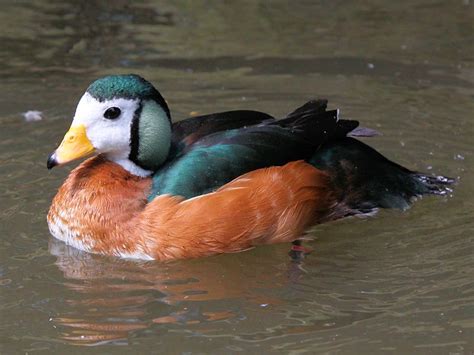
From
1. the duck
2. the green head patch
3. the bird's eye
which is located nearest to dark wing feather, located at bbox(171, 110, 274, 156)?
the duck

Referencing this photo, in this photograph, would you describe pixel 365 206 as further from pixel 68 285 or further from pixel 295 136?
pixel 68 285

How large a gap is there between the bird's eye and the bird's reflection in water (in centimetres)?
89

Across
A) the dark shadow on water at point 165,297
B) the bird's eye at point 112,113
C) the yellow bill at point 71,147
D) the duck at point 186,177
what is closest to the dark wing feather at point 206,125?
the duck at point 186,177

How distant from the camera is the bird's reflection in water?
6062 mm

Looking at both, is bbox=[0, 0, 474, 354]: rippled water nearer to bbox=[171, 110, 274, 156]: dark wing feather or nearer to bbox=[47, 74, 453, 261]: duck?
bbox=[47, 74, 453, 261]: duck

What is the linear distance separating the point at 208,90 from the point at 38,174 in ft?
6.88

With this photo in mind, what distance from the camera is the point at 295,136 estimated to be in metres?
7.14

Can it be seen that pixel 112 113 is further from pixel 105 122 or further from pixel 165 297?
pixel 165 297

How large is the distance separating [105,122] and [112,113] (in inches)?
2.8

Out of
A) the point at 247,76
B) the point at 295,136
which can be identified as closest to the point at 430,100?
the point at 247,76

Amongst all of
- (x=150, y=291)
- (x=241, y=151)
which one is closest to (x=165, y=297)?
(x=150, y=291)

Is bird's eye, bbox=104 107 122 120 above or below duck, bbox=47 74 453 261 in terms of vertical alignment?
above

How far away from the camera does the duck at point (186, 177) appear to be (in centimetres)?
677

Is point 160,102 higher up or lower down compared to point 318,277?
higher up
